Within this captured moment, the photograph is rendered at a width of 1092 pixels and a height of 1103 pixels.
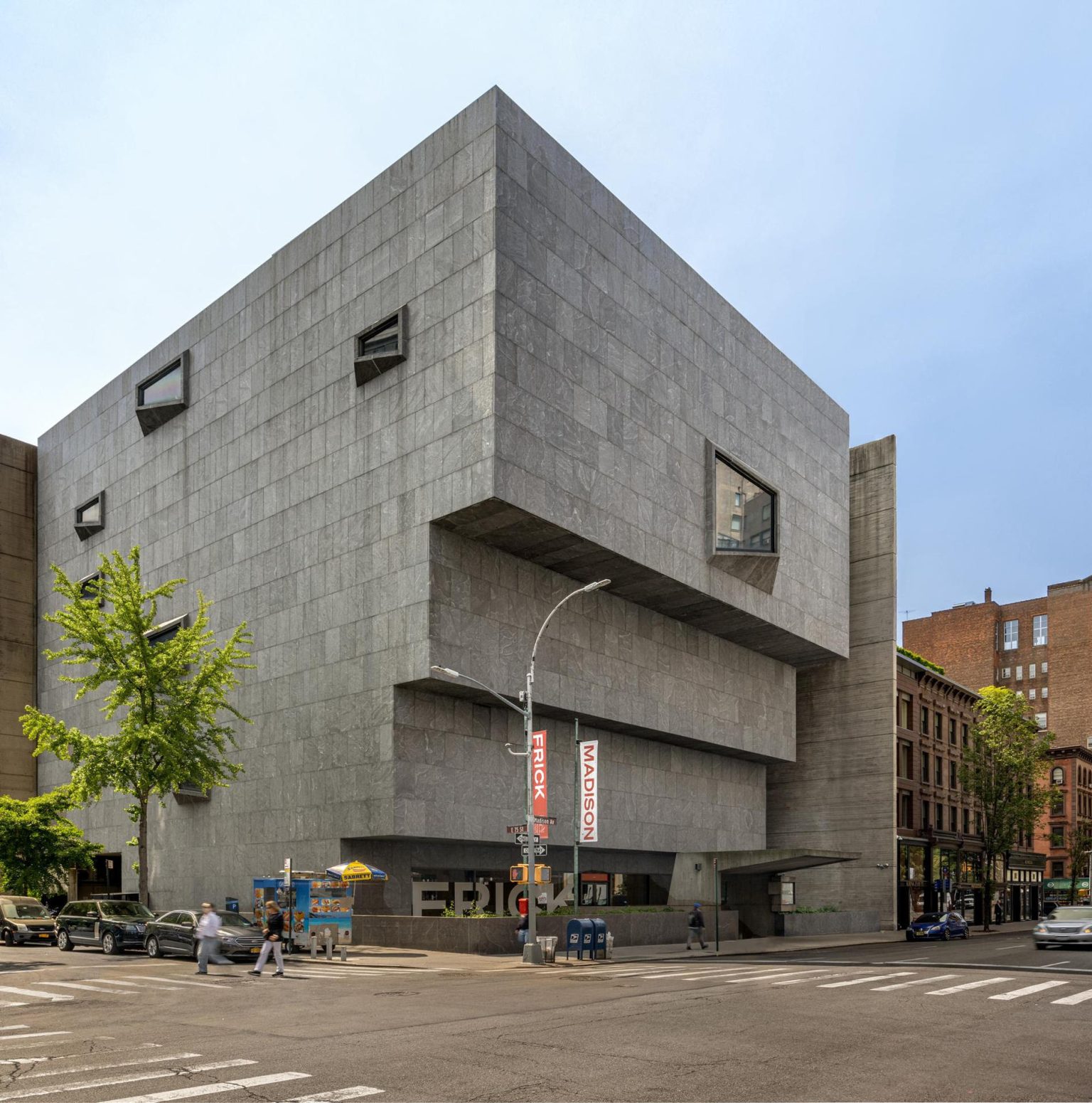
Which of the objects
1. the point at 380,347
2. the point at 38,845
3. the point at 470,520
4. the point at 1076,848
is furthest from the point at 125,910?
the point at 1076,848

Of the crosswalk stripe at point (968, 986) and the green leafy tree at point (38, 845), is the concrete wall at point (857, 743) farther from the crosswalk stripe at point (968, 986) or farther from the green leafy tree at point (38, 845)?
the crosswalk stripe at point (968, 986)

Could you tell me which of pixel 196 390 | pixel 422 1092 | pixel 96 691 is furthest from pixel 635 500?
pixel 422 1092

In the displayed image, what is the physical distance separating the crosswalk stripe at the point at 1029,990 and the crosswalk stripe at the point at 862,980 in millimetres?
3237

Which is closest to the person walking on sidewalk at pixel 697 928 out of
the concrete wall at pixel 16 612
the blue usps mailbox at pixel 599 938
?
the blue usps mailbox at pixel 599 938

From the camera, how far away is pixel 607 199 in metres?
50.0

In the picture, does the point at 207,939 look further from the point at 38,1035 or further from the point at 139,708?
the point at 139,708

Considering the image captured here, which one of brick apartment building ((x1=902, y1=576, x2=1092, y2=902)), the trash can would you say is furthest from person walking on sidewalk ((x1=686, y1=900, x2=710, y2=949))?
brick apartment building ((x1=902, y1=576, x2=1092, y2=902))

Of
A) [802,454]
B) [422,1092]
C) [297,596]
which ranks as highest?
[802,454]

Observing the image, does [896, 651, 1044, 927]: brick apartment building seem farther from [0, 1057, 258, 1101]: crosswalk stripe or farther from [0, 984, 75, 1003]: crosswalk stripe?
[0, 1057, 258, 1101]: crosswalk stripe

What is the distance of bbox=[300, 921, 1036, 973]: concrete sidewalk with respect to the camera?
32594mm

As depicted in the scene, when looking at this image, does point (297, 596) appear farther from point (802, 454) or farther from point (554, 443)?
point (802, 454)

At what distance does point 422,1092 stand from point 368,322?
1570 inches

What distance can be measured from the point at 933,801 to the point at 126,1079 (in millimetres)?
77252

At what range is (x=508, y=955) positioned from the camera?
37.4m
